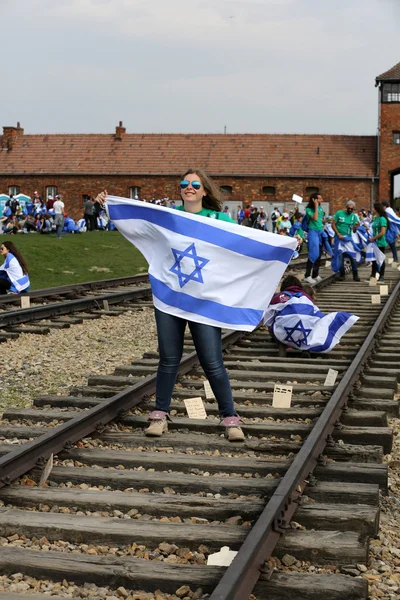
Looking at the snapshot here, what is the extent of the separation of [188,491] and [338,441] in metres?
1.52

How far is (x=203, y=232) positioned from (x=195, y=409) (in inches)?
51.4

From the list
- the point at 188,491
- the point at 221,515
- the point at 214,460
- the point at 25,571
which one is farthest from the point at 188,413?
the point at 25,571

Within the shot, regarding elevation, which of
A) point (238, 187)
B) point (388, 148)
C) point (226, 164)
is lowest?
point (238, 187)

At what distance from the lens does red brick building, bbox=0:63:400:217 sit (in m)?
62.9

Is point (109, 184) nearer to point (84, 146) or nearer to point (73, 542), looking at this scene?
point (84, 146)

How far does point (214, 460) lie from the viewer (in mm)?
5582

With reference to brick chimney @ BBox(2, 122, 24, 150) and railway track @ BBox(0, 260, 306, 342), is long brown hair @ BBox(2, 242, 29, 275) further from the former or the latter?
brick chimney @ BBox(2, 122, 24, 150)

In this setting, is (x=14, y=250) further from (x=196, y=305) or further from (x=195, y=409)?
(x=196, y=305)

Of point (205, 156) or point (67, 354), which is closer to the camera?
point (67, 354)

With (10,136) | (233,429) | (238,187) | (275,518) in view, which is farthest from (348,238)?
(10,136)

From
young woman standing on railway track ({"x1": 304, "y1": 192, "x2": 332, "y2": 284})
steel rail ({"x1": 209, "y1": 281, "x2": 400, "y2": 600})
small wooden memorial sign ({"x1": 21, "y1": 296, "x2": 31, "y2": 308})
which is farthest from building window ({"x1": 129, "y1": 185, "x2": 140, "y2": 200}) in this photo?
steel rail ({"x1": 209, "y1": 281, "x2": 400, "y2": 600})

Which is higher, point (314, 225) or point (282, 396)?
point (314, 225)

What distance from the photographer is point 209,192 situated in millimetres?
6047

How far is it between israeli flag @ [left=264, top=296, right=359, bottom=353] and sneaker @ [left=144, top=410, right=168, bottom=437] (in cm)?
364
